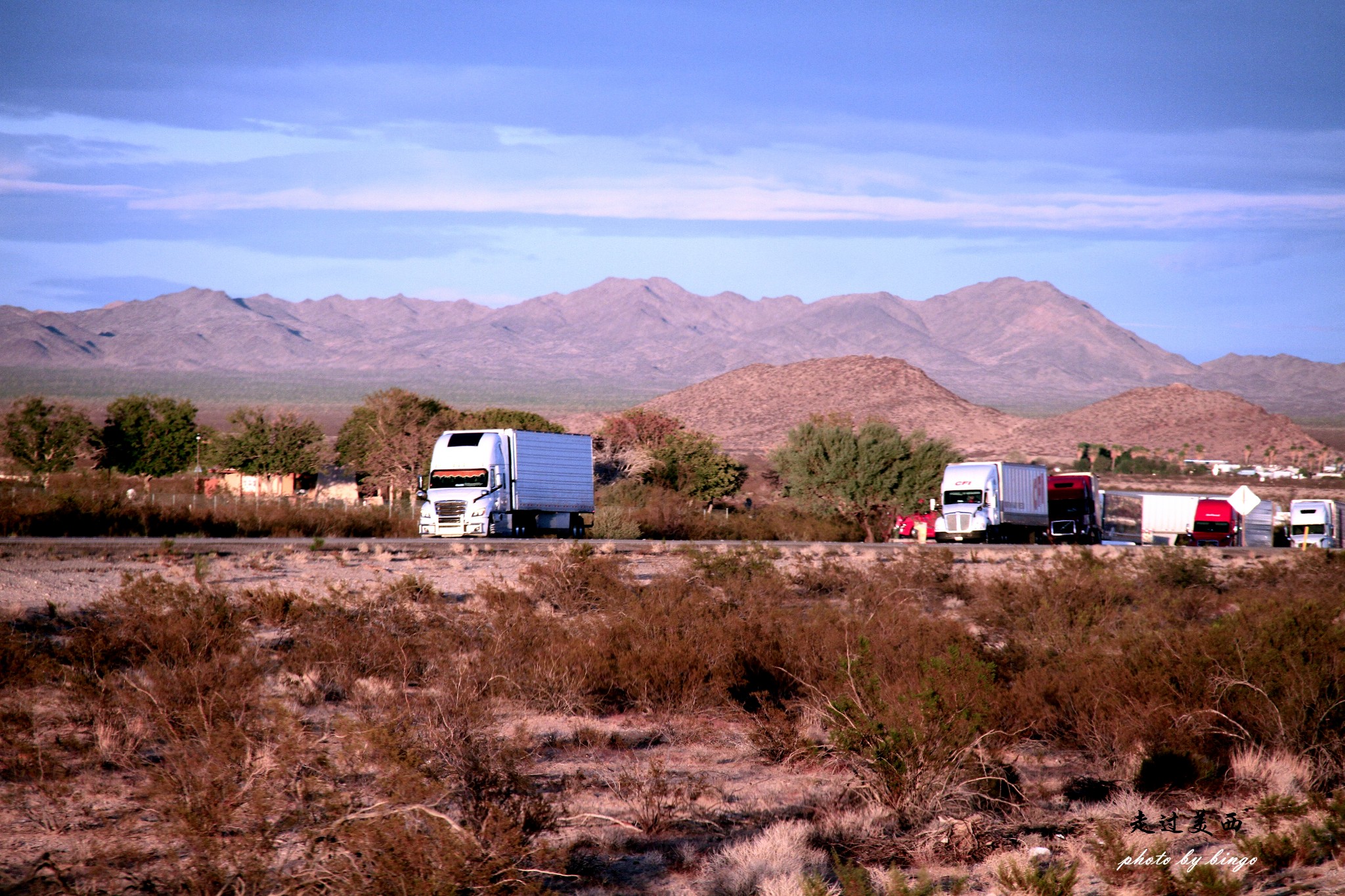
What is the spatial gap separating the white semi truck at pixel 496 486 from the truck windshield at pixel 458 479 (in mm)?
20

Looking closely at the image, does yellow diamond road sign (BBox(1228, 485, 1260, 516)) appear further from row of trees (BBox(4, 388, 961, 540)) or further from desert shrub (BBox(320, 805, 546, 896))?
desert shrub (BBox(320, 805, 546, 896))

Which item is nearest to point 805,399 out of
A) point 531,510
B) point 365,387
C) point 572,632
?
point 365,387

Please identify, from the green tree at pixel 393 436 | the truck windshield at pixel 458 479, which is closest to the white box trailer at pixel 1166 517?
the truck windshield at pixel 458 479

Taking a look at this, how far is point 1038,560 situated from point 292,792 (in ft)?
80.8

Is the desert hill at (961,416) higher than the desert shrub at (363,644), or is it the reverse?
the desert hill at (961,416)

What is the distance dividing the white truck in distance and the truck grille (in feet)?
53.6

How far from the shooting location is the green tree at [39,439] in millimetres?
59281

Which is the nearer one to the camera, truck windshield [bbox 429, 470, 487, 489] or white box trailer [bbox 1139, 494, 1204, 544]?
truck windshield [bbox 429, 470, 487, 489]

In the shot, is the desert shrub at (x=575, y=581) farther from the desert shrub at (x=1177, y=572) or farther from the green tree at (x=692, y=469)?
the green tree at (x=692, y=469)

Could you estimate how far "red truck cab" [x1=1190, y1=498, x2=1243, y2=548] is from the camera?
47625 mm

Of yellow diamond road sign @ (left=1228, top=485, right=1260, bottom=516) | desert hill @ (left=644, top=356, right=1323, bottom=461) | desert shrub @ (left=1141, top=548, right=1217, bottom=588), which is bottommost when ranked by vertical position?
desert shrub @ (left=1141, top=548, right=1217, bottom=588)

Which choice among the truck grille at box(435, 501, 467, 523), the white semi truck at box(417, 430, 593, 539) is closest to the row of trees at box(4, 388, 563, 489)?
the white semi truck at box(417, 430, 593, 539)

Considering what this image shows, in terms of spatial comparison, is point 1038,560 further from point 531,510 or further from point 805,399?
point 805,399

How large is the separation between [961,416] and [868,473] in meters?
83.9
